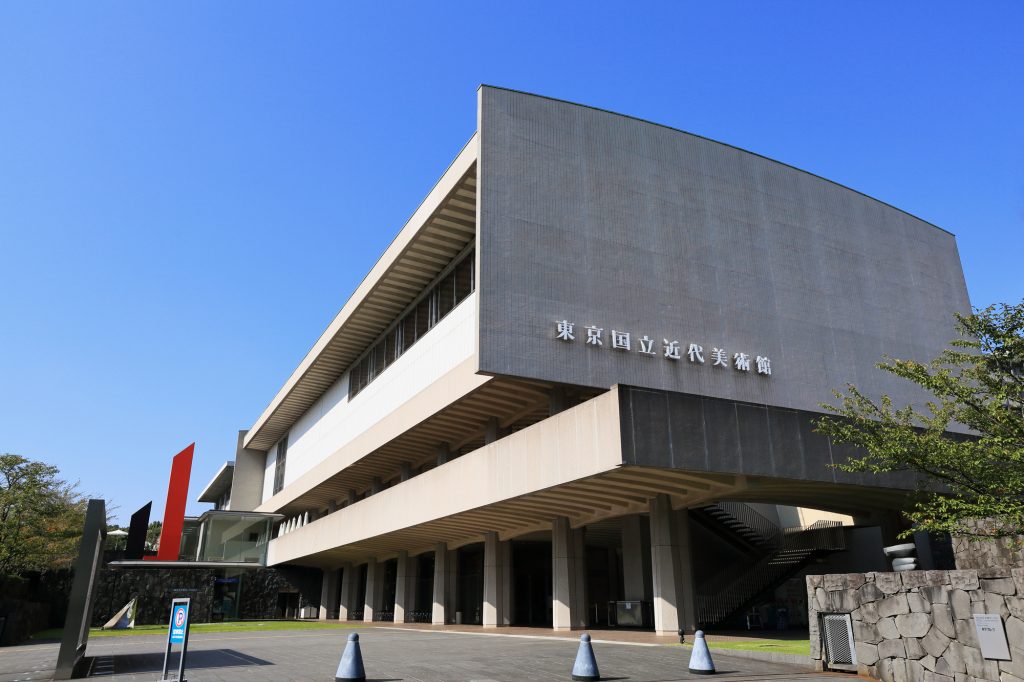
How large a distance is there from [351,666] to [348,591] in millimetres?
37948

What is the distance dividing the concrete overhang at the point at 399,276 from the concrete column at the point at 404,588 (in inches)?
446

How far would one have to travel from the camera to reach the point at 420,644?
18.9 metres

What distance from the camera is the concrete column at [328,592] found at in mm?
50344

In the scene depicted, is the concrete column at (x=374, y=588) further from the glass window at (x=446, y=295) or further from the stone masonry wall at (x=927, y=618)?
the stone masonry wall at (x=927, y=618)

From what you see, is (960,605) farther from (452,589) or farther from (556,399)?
(452,589)

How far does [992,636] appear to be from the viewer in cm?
977

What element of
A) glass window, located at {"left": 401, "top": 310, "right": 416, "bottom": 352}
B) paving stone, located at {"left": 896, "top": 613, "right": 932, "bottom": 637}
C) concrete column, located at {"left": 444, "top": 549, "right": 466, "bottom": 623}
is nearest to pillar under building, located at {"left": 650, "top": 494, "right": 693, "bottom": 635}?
paving stone, located at {"left": 896, "top": 613, "right": 932, "bottom": 637}

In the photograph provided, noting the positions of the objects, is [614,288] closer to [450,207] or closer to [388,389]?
[450,207]

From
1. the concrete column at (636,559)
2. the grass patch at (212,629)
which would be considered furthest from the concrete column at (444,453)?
the concrete column at (636,559)

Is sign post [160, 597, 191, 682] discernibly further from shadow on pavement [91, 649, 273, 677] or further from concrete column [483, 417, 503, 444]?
concrete column [483, 417, 503, 444]

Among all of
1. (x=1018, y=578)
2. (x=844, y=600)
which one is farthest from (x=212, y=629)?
(x=1018, y=578)

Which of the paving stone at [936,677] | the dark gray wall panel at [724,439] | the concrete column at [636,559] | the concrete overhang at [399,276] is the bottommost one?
the paving stone at [936,677]


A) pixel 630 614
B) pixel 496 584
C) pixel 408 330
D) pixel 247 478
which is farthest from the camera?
pixel 247 478

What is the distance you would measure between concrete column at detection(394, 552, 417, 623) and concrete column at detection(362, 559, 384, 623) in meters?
5.00
